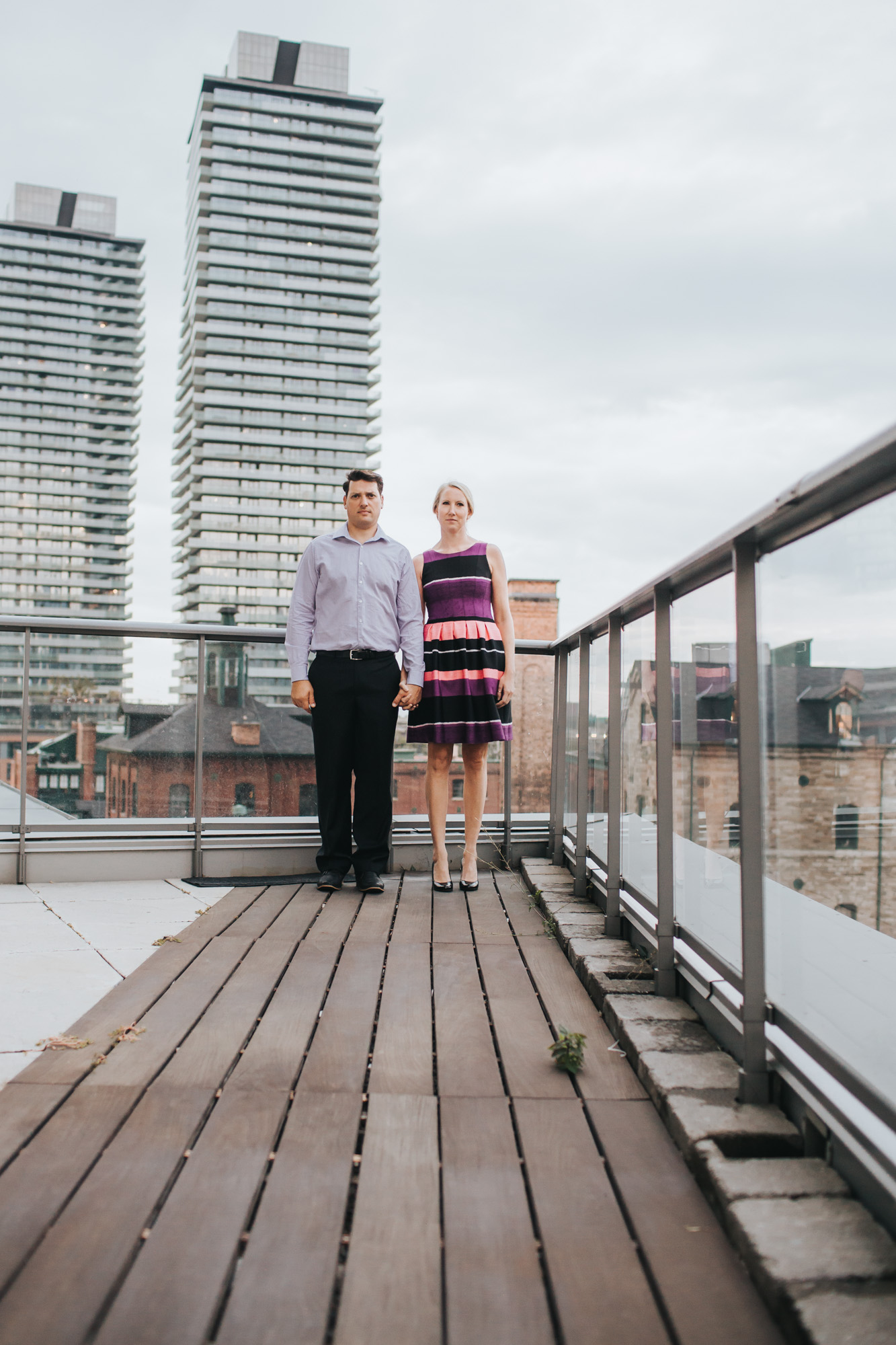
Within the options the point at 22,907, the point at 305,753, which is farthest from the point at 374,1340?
the point at 305,753

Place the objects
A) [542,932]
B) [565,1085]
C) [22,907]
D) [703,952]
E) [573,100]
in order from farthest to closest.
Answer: [573,100], [22,907], [542,932], [703,952], [565,1085]

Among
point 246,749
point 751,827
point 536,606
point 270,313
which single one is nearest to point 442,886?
point 246,749

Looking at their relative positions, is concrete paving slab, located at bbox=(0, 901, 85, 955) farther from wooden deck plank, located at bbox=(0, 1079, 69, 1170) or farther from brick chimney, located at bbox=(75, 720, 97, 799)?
wooden deck plank, located at bbox=(0, 1079, 69, 1170)

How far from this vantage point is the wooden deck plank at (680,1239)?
101 centimetres

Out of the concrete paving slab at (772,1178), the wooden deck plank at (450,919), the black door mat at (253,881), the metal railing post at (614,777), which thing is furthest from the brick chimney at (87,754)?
the concrete paving slab at (772,1178)

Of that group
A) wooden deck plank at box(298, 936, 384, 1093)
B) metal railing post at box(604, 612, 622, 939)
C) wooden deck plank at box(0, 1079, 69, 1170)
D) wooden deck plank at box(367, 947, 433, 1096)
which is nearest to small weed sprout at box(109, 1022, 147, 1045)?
wooden deck plank at box(0, 1079, 69, 1170)

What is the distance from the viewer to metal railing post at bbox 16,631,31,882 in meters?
3.66

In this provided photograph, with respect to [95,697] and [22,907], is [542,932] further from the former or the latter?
Result: [95,697]

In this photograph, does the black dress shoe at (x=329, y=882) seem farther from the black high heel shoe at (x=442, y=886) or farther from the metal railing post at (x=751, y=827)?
the metal railing post at (x=751, y=827)

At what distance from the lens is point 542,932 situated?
2836 mm

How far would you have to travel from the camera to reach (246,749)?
12.8 feet

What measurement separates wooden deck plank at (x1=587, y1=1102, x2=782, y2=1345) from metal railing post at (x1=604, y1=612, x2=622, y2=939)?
1061 millimetres

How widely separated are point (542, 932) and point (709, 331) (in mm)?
82337

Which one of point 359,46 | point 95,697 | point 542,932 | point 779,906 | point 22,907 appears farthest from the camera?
point 359,46
